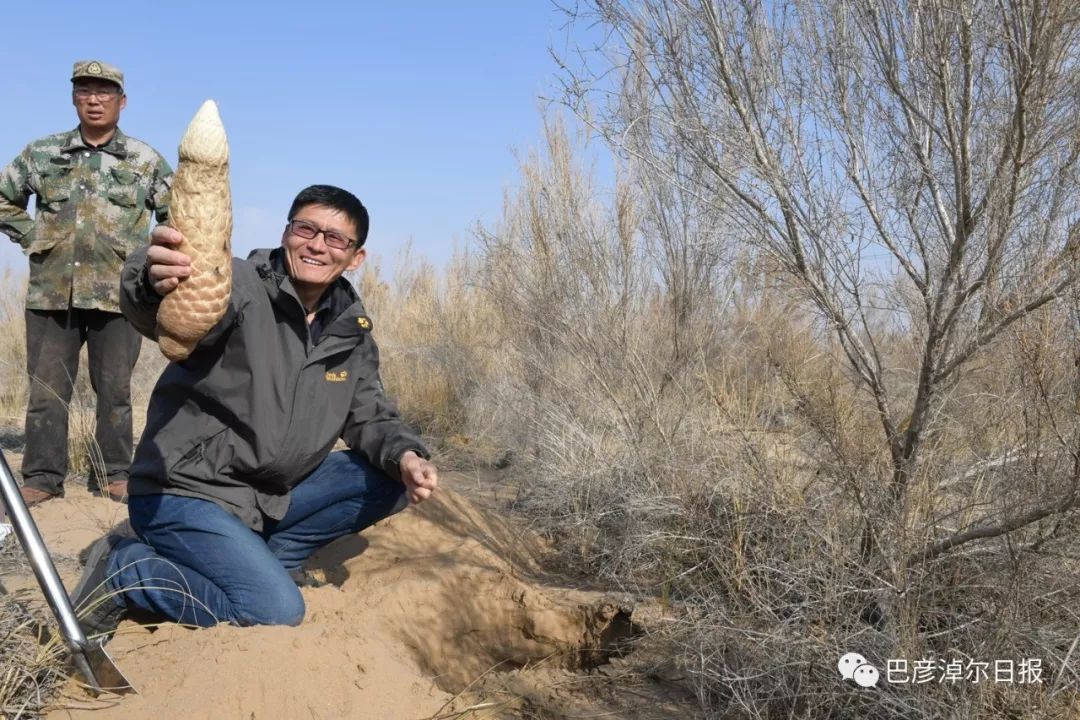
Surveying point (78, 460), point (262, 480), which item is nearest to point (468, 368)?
point (78, 460)

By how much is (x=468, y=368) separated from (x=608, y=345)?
3063 millimetres

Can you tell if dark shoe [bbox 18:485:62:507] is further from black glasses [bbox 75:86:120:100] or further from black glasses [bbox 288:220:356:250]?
black glasses [bbox 288:220:356:250]

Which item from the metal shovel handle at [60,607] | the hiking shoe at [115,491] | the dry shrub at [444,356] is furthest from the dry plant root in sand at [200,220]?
the dry shrub at [444,356]

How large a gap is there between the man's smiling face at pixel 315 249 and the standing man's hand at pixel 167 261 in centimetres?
77

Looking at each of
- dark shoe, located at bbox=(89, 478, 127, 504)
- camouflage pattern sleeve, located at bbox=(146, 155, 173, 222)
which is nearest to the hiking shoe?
dark shoe, located at bbox=(89, 478, 127, 504)

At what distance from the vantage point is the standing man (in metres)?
4.52

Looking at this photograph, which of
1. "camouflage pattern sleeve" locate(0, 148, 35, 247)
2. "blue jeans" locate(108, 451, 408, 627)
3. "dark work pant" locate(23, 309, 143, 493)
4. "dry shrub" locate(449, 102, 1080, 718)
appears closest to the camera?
"dry shrub" locate(449, 102, 1080, 718)

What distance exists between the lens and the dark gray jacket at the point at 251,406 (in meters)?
2.95

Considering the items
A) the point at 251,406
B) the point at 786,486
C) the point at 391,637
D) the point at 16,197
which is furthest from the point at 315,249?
the point at 16,197

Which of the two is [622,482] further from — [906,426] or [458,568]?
[906,426]

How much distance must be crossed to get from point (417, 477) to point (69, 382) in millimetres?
2603

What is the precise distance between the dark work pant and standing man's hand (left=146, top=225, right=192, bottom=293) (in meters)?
2.56

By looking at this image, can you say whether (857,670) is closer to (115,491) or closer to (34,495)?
(115,491)

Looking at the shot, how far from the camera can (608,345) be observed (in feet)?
17.1
